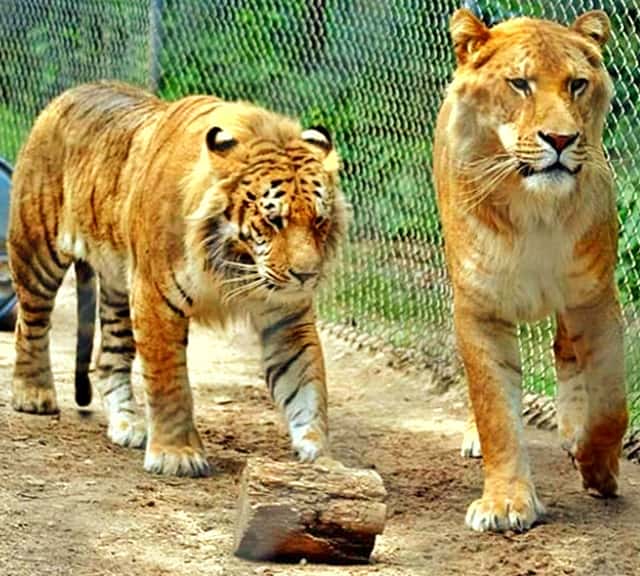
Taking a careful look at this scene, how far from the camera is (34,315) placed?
7.61 meters

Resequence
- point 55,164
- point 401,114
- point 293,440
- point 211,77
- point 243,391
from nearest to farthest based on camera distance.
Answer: point 293,440 → point 55,164 → point 243,391 → point 401,114 → point 211,77

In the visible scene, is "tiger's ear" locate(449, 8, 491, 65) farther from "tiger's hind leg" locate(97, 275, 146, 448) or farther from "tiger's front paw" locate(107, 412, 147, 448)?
"tiger's front paw" locate(107, 412, 147, 448)

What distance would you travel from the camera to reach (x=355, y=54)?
9.61m

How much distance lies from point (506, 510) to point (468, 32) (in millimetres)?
1673

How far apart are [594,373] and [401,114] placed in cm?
334

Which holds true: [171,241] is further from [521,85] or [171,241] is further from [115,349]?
[521,85]

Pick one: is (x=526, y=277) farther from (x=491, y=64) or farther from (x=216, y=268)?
(x=216, y=268)

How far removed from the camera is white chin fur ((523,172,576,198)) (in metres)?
5.53

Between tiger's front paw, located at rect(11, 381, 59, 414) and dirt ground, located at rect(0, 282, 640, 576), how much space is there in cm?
7

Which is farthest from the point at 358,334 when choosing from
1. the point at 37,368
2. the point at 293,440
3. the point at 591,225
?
the point at 591,225

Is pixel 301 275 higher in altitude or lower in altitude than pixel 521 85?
lower

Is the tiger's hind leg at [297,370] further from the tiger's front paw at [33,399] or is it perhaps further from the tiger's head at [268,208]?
the tiger's front paw at [33,399]

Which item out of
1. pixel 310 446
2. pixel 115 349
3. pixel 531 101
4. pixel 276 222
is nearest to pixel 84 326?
pixel 115 349

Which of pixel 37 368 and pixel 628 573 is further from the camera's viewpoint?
pixel 37 368
